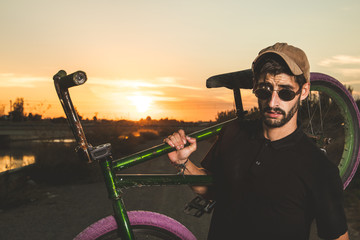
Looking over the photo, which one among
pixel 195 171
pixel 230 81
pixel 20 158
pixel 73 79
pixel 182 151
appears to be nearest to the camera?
pixel 73 79

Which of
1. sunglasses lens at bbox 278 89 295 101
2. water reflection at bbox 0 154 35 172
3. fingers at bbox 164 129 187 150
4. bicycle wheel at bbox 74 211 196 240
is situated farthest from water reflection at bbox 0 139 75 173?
sunglasses lens at bbox 278 89 295 101

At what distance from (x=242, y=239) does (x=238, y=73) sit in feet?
4.22

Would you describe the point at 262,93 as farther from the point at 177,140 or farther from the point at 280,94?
the point at 177,140

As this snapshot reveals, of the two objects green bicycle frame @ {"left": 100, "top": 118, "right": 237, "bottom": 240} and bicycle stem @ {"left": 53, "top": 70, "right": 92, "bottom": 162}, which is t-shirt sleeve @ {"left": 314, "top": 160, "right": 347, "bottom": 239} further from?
bicycle stem @ {"left": 53, "top": 70, "right": 92, "bottom": 162}

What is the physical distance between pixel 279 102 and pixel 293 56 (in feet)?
1.03

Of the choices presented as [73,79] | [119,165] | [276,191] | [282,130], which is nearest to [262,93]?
[282,130]

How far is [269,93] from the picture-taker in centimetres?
188

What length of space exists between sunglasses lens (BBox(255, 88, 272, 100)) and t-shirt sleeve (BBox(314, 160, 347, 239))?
58 cm

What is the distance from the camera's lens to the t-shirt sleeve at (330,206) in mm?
1646

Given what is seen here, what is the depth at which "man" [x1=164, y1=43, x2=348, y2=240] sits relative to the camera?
1696 millimetres

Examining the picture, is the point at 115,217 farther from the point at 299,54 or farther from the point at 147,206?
the point at 147,206

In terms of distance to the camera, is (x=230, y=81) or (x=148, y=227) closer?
(x=148, y=227)

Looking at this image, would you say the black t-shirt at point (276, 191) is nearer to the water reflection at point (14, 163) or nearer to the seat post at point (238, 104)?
the seat post at point (238, 104)

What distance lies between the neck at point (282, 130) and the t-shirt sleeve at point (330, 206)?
0.36 meters
